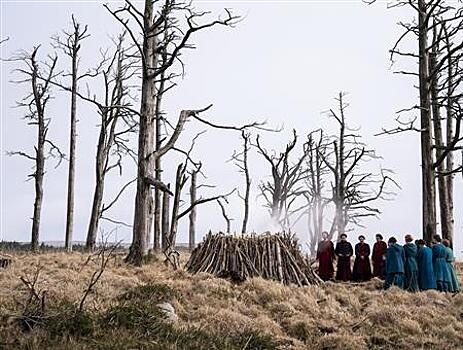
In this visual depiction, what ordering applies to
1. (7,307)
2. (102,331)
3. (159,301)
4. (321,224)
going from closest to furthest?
(102,331) < (7,307) < (159,301) < (321,224)

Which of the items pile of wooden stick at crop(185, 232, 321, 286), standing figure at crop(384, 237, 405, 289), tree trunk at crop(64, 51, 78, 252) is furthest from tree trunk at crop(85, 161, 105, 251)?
standing figure at crop(384, 237, 405, 289)

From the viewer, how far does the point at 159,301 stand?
12469 mm

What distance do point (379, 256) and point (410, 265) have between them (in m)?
1.80

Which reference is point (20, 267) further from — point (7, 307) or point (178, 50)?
point (178, 50)

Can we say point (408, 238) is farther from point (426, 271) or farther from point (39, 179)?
point (39, 179)

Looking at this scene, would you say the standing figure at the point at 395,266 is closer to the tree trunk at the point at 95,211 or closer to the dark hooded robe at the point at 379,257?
the dark hooded robe at the point at 379,257

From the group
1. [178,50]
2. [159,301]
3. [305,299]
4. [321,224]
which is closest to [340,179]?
[321,224]

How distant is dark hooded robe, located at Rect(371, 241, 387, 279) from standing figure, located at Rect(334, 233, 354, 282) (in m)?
0.70

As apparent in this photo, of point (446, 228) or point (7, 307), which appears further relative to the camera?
point (446, 228)

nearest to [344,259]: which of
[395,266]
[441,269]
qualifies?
[395,266]

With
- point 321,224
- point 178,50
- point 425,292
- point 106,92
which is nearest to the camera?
point 425,292

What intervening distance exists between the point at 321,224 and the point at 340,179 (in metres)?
6.47

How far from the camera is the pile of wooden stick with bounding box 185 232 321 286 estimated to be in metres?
16.3

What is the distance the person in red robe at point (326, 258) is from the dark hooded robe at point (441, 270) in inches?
120
